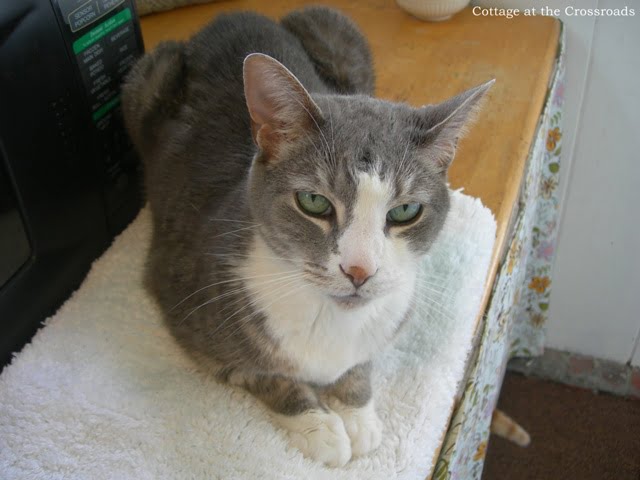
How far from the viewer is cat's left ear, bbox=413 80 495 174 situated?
0.77 meters

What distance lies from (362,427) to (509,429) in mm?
1017

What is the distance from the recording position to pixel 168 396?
909mm

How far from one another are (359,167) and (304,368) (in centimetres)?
31

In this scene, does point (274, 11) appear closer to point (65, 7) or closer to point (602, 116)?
point (65, 7)

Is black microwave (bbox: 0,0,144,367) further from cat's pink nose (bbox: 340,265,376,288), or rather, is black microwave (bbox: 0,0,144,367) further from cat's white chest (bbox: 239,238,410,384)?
cat's pink nose (bbox: 340,265,376,288)

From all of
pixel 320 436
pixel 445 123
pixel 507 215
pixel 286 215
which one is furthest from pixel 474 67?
pixel 320 436

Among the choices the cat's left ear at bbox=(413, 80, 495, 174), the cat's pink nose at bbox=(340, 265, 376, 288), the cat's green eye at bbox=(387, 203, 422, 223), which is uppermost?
the cat's left ear at bbox=(413, 80, 495, 174)

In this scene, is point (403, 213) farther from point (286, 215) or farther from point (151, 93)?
point (151, 93)

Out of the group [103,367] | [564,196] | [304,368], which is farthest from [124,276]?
[564,196]

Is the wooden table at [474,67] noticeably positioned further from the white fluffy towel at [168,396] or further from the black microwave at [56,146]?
the black microwave at [56,146]

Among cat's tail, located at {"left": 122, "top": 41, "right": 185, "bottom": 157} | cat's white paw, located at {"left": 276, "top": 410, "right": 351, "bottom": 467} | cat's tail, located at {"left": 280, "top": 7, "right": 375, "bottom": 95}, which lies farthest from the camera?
cat's tail, located at {"left": 280, "top": 7, "right": 375, "bottom": 95}

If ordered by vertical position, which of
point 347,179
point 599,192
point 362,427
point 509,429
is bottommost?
point 509,429

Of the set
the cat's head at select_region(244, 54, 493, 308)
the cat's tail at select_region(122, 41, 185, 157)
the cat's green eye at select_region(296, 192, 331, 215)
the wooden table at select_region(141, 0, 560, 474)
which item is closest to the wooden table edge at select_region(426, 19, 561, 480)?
the wooden table at select_region(141, 0, 560, 474)

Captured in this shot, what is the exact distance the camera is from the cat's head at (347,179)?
2.46 feet
